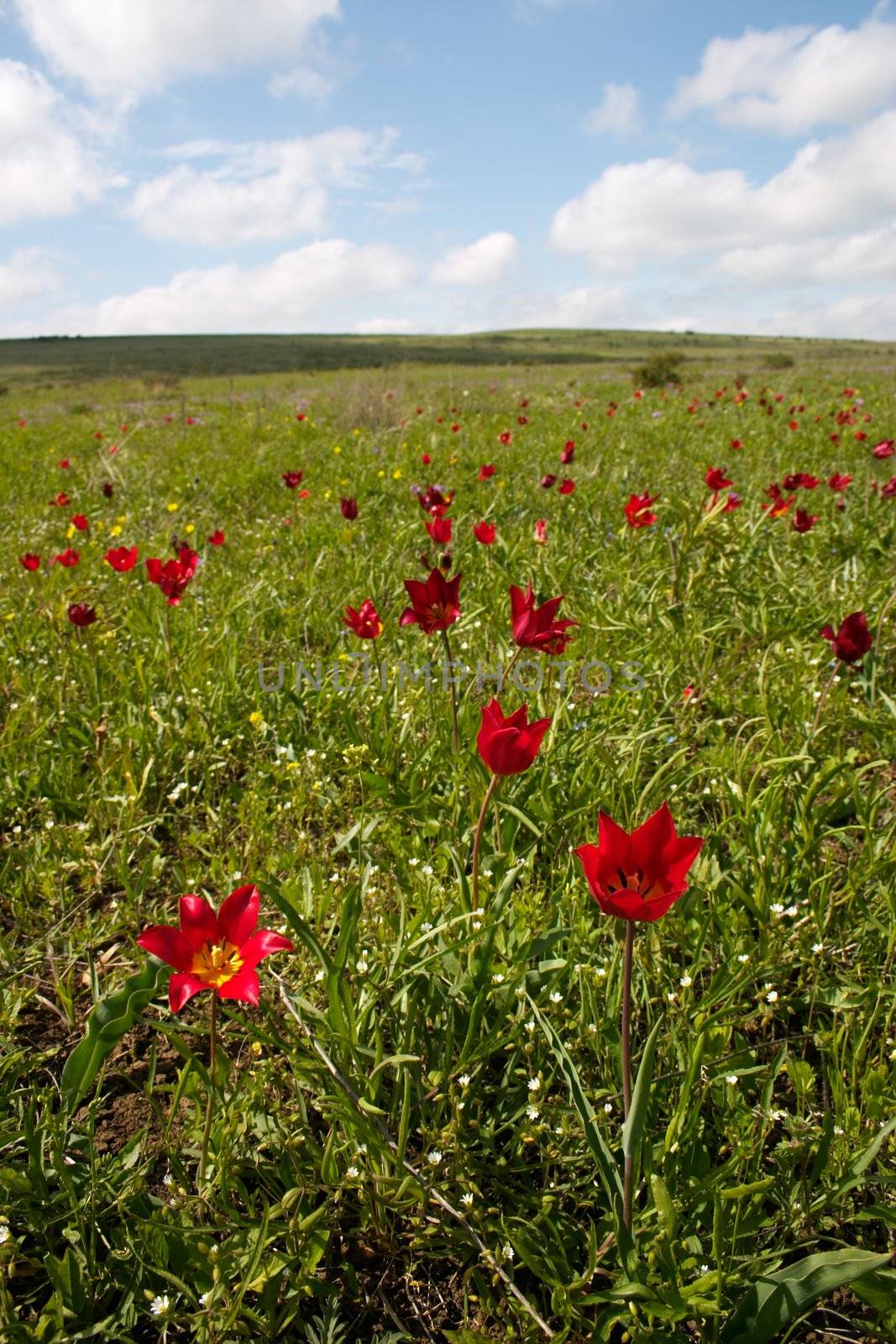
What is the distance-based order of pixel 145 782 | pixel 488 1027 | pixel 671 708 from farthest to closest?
pixel 671 708
pixel 145 782
pixel 488 1027

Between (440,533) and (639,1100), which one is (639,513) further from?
(639,1100)

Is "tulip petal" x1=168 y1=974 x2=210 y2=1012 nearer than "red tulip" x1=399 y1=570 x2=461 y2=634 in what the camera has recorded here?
Yes

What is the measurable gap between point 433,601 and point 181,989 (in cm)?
114

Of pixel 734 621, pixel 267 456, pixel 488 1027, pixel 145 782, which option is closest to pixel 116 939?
pixel 145 782

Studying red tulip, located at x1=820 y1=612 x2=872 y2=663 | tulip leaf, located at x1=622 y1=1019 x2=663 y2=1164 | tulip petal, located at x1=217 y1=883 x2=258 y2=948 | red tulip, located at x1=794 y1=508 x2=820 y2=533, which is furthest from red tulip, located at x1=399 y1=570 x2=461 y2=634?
red tulip, located at x1=794 y1=508 x2=820 y2=533

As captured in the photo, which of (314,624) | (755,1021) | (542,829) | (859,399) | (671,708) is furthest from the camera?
(859,399)

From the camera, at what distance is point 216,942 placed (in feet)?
4.14

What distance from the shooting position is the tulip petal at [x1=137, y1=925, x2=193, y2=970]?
45.4 inches

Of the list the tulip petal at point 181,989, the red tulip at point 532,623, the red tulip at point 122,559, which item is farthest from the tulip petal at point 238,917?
the red tulip at point 122,559

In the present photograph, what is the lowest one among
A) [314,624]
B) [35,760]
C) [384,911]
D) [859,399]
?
[384,911]

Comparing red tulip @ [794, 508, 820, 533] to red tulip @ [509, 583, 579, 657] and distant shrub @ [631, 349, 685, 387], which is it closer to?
red tulip @ [509, 583, 579, 657]

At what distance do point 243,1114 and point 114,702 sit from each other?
1.84m

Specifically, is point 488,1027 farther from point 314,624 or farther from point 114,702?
point 314,624

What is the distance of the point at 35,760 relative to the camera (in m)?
2.50
